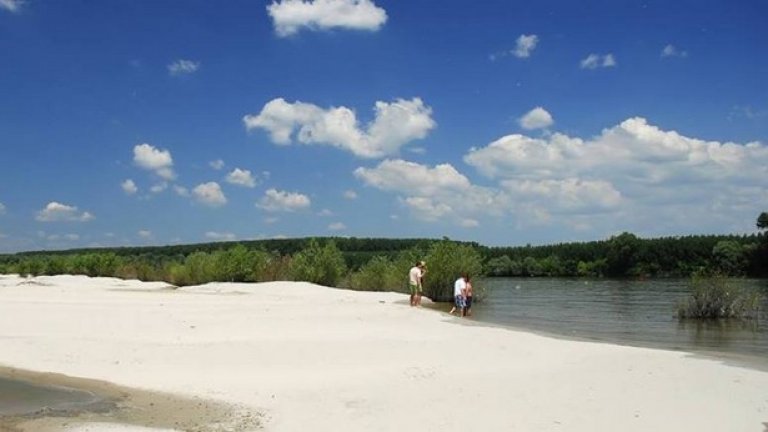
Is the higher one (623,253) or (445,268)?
(623,253)

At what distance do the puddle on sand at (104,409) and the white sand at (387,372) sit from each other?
0.41 m

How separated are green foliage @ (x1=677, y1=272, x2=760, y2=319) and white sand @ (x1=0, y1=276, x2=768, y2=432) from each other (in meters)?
15.8

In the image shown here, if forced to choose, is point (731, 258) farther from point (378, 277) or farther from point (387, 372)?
point (387, 372)

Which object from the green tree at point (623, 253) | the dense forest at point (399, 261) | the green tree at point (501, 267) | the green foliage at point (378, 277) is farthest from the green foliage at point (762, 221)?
the green foliage at point (378, 277)

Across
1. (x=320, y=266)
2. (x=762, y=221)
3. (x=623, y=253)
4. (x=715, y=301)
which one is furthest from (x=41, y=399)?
(x=623, y=253)

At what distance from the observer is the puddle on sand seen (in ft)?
32.8

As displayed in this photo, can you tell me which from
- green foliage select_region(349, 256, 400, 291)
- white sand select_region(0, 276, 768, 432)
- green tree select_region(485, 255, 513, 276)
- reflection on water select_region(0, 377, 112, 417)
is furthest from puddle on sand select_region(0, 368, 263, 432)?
green tree select_region(485, 255, 513, 276)

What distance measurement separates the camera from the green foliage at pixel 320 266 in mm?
48719

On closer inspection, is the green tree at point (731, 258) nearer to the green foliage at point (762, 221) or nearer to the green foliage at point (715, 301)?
the green foliage at point (762, 221)

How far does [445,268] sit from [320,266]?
1066 cm

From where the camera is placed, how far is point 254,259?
51.9m

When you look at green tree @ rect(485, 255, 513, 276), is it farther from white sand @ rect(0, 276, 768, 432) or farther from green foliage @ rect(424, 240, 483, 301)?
white sand @ rect(0, 276, 768, 432)

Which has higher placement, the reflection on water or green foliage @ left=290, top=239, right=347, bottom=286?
green foliage @ left=290, top=239, right=347, bottom=286

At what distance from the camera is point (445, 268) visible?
41.9 m
